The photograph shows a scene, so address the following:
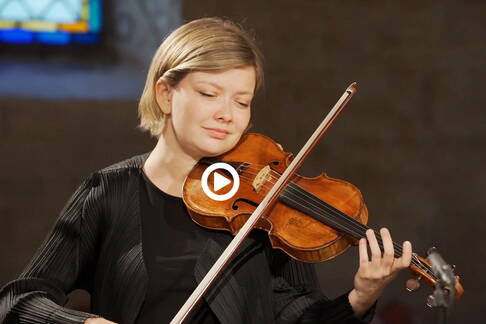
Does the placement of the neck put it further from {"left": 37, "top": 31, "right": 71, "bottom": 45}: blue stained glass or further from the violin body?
{"left": 37, "top": 31, "right": 71, "bottom": 45}: blue stained glass

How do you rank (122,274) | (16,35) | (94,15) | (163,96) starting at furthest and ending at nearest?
(94,15)
(16,35)
(163,96)
(122,274)

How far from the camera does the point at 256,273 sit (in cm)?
202

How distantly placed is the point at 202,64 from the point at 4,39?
2.02 m

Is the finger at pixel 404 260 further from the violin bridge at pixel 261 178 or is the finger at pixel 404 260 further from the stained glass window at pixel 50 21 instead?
the stained glass window at pixel 50 21

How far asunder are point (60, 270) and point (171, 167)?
352 millimetres

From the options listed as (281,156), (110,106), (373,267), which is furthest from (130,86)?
(373,267)

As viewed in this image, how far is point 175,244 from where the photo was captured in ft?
6.56

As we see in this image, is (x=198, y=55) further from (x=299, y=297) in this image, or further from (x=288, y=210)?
(x=299, y=297)

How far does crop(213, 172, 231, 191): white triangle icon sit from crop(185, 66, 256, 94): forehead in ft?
0.68

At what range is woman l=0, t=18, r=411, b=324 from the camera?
6.42 ft

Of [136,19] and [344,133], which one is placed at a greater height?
[136,19]

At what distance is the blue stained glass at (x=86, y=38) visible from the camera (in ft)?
12.6

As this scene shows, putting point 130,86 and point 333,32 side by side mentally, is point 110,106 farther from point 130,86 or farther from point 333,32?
point 333,32

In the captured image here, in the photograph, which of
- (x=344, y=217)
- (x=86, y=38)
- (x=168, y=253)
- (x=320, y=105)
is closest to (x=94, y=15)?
(x=86, y=38)
